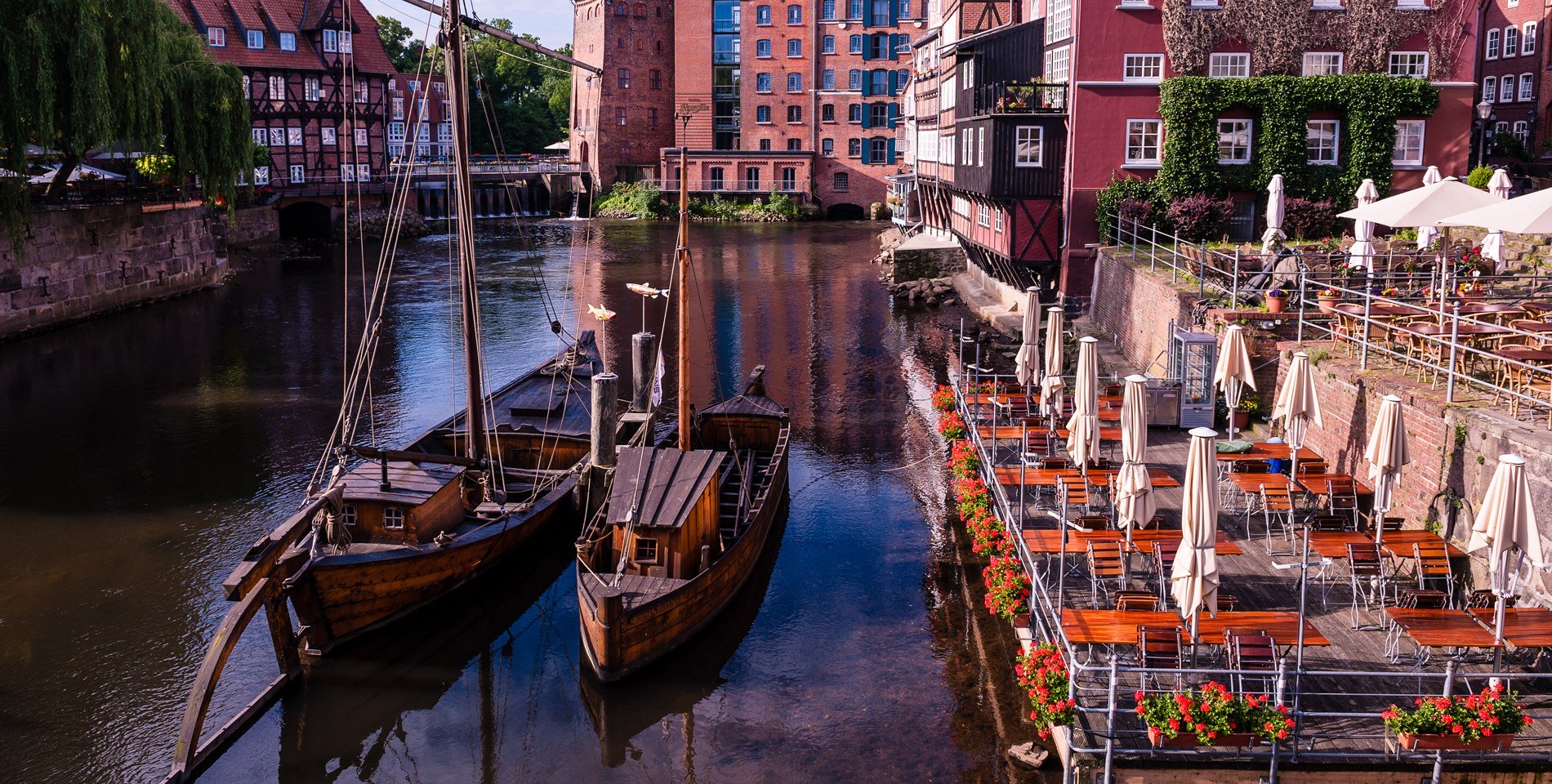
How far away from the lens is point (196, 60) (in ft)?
144

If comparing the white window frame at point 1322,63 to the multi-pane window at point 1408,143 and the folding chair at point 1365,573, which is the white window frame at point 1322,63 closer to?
the multi-pane window at point 1408,143

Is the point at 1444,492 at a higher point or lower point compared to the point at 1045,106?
lower

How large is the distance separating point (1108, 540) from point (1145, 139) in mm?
22422

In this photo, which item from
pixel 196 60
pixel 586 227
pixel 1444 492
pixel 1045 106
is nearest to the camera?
pixel 1444 492

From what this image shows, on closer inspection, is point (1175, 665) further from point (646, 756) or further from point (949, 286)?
point (949, 286)

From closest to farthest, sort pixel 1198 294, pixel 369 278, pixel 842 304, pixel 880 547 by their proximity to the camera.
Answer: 1. pixel 880 547
2. pixel 1198 294
3. pixel 842 304
4. pixel 369 278

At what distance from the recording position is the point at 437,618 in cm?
1867

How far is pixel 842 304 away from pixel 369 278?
22.5 metres

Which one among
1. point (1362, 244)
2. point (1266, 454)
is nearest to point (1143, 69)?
point (1362, 244)

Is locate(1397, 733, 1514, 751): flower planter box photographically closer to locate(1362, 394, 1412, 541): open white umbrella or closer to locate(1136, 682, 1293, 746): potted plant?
locate(1136, 682, 1293, 746): potted plant

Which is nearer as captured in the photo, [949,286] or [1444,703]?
[1444,703]

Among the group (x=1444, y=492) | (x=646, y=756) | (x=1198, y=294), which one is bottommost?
(x=646, y=756)

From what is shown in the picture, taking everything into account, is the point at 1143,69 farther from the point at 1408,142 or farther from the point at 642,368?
the point at 642,368

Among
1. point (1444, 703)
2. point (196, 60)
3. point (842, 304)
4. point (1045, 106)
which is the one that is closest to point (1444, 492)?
point (1444, 703)
